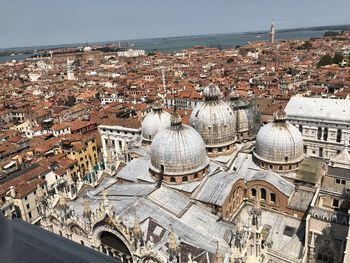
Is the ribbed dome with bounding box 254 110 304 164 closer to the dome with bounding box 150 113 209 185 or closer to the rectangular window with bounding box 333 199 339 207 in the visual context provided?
the rectangular window with bounding box 333 199 339 207

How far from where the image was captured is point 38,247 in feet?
8.13

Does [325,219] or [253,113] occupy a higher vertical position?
[253,113]

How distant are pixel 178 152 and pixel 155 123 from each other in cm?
1033

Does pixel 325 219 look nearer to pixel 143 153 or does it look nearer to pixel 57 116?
pixel 143 153

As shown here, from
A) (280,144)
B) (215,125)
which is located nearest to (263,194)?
(280,144)

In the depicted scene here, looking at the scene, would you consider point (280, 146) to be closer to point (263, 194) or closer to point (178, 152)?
point (263, 194)

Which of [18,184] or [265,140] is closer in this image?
[265,140]

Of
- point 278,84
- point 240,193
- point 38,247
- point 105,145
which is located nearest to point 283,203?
point 240,193

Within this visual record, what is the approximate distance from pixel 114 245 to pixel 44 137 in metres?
37.1

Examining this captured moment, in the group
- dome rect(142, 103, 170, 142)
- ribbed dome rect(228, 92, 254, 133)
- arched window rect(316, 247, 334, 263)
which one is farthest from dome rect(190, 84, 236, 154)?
arched window rect(316, 247, 334, 263)

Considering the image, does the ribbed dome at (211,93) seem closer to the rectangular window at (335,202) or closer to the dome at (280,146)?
the dome at (280,146)

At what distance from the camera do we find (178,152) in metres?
23.9

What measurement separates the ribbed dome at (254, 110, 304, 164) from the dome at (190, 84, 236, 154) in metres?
3.09

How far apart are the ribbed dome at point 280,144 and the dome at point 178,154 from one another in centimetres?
584
